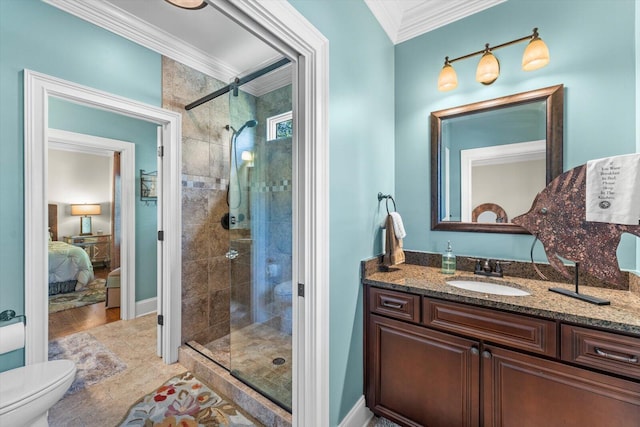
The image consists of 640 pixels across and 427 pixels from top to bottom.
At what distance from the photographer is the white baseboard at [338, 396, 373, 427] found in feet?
4.97

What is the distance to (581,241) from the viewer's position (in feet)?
Result: 4.25

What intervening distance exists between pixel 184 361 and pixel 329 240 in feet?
6.16

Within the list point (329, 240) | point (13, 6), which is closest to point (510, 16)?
point (329, 240)

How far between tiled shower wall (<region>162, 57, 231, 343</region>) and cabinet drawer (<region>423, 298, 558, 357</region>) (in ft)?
6.69

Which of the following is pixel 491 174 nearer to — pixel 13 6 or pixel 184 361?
pixel 184 361

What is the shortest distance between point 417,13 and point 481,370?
7.76ft

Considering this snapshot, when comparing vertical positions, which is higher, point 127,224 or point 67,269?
point 127,224

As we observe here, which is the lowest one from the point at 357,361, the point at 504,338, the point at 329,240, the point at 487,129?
the point at 357,361

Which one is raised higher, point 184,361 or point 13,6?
point 13,6

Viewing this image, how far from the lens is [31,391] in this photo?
1230 mm

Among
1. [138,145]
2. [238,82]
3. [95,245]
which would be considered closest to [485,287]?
[238,82]

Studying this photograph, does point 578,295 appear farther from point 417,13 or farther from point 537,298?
point 417,13

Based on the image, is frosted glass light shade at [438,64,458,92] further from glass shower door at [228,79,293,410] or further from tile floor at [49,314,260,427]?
tile floor at [49,314,260,427]

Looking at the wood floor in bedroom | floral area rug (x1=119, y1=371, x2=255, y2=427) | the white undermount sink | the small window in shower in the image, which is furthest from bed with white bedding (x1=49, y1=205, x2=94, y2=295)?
the white undermount sink
